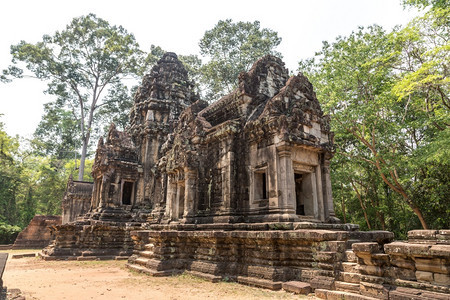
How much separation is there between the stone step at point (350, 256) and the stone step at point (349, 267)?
0.37 feet

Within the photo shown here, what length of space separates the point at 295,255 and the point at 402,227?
17.8 m

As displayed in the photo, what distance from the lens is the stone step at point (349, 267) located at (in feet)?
18.7

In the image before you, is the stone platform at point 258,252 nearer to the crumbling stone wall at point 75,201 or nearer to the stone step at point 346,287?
the stone step at point 346,287

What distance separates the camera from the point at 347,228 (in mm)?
9008

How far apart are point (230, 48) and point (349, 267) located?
27.1 meters

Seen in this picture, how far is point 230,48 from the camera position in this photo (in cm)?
2983

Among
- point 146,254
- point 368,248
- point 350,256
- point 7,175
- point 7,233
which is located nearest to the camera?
point 368,248

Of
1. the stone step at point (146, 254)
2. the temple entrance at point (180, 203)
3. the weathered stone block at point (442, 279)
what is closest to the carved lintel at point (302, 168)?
the temple entrance at point (180, 203)

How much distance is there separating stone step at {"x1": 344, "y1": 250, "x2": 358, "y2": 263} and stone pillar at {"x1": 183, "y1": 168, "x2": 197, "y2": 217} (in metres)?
5.71

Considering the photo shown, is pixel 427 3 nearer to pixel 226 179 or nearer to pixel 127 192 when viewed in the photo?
pixel 226 179

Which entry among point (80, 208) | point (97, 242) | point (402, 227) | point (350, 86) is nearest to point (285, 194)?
point (350, 86)

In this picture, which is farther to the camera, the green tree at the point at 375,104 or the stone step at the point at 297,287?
the green tree at the point at 375,104

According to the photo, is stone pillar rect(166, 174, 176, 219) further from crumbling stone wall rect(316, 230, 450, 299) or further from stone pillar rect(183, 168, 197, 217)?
crumbling stone wall rect(316, 230, 450, 299)

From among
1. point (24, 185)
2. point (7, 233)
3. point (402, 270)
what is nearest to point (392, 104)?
point (402, 270)
